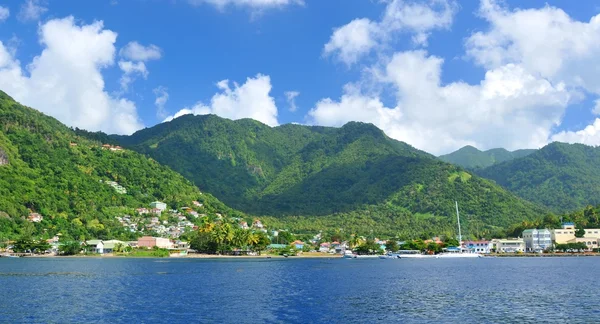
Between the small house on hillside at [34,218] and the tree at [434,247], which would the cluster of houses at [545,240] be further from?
the small house on hillside at [34,218]

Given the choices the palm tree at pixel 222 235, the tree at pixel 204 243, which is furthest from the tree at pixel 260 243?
the tree at pixel 204 243

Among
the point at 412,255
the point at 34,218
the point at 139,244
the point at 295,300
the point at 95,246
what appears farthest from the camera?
the point at 412,255

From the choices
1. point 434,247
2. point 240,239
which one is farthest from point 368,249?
point 240,239

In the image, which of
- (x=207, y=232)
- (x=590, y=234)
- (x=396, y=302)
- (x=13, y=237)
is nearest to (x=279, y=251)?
(x=207, y=232)

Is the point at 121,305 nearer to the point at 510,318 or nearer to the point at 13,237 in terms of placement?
the point at 510,318

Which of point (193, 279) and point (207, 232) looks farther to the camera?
point (207, 232)

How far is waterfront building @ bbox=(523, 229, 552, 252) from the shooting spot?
7251 inches

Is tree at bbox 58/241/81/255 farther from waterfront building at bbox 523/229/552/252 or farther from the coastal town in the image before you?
waterfront building at bbox 523/229/552/252

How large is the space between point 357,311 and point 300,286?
22519 mm

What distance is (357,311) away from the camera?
150 ft

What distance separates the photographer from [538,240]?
186250 millimetres

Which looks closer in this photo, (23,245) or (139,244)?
(23,245)

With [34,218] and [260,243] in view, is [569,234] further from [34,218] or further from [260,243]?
[34,218]

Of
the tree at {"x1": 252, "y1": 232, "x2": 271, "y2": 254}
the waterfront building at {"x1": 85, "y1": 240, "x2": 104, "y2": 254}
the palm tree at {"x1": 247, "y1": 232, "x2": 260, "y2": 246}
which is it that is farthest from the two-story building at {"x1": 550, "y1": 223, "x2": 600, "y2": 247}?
the waterfront building at {"x1": 85, "y1": 240, "x2": 104, "y2": 254}
